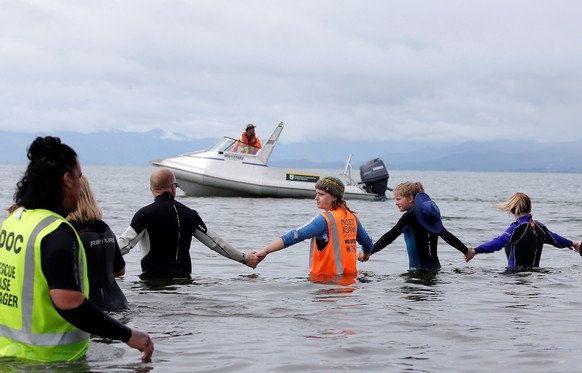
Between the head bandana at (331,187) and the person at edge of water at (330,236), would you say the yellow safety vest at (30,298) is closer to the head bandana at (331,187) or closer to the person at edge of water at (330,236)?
the person at edge of water at (330,236)

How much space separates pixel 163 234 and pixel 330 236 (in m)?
1.95

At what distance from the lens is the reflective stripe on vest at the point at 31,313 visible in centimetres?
412

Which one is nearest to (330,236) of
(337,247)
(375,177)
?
(337,247)

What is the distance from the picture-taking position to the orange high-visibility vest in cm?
928

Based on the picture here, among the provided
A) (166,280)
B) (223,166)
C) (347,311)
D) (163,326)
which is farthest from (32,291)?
(223,166)

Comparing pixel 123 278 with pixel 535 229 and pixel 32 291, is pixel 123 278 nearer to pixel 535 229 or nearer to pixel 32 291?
pixel 535 229

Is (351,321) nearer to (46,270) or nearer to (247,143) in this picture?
(46,270)

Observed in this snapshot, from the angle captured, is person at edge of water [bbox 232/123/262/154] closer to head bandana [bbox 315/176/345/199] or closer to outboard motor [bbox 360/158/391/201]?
outboard motor [bbox 360/158/391/201]

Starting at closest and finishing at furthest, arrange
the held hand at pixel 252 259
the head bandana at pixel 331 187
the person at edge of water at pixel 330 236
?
the person at edge of water at pixel 330 236
the head bandana at pixel 331 187
the held hand at pixel 252 259

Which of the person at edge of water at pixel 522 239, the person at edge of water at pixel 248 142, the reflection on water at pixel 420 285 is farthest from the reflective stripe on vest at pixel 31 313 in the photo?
the person at edge of water at pixel 248 142

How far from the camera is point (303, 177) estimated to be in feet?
114

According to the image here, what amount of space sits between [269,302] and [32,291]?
497 centimetres

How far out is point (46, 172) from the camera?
163 inches

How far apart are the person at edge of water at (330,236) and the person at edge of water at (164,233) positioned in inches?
34.8
